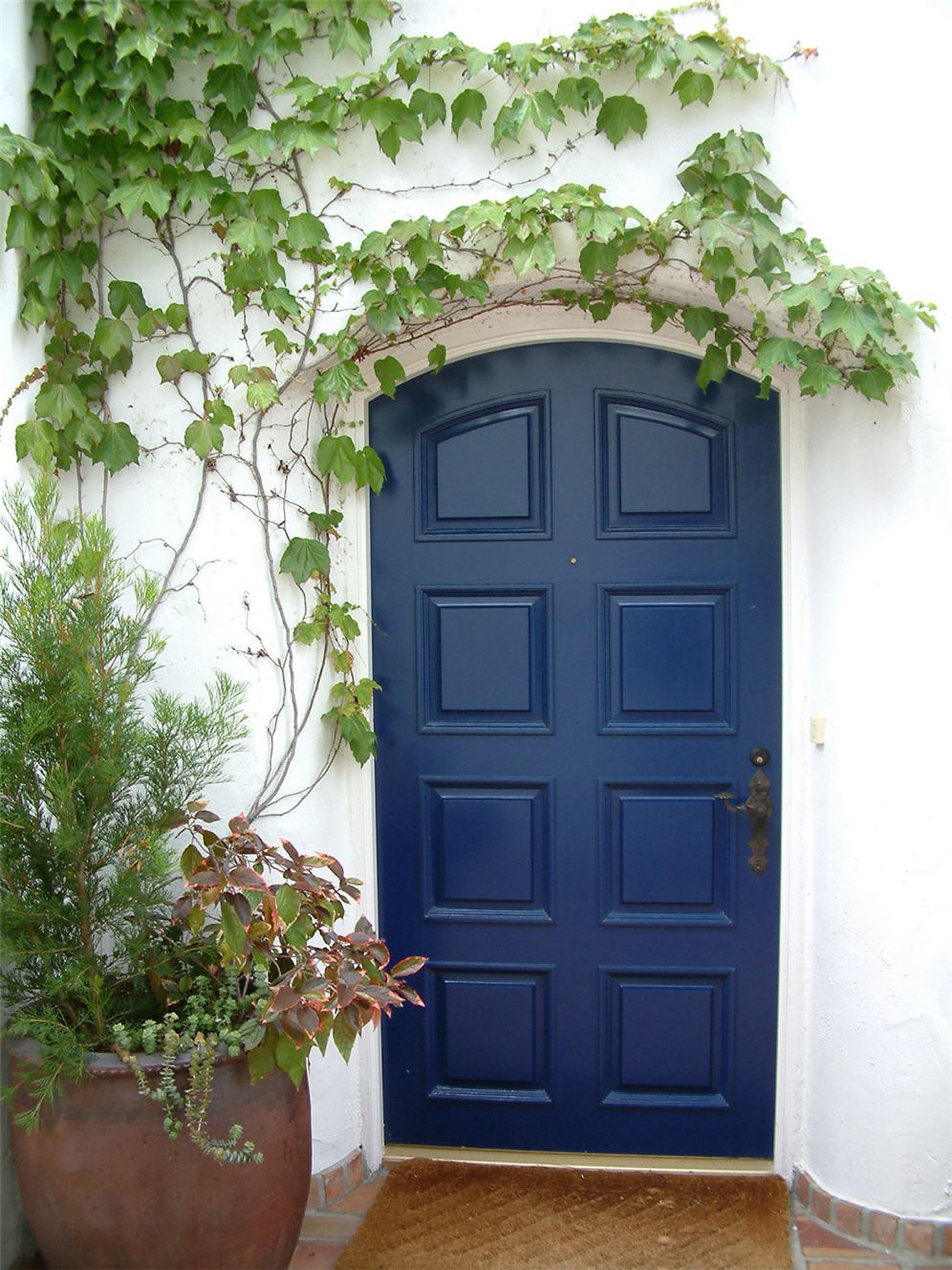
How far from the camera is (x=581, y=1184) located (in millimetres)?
2982

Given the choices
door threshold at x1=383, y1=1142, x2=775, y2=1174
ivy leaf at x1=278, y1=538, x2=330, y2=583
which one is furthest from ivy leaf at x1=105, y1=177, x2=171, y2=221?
door threshold at x1=383, y1=1142, x2=775, y2=1174

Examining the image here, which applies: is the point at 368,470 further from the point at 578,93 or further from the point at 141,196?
the point at 578,93

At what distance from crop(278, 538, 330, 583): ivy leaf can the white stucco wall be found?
104 mm

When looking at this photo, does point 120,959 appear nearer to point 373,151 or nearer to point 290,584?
point 290,584

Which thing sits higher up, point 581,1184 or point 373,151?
point 373,151

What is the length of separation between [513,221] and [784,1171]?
2432 millimetres

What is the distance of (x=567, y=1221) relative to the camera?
2816 millimetres

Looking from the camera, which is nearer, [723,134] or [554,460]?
[723,134]

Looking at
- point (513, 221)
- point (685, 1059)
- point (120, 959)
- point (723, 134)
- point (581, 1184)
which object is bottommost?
point (581, 1184)


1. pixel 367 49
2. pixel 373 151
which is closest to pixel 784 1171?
pixel 373 151

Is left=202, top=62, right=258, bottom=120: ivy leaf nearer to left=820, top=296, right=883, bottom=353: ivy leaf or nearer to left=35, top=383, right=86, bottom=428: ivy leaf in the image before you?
left=35, top=383, right=86, bottom=428: ivy leaf

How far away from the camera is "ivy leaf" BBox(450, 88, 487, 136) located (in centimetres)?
266

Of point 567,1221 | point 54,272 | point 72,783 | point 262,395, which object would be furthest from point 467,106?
point 567,1221

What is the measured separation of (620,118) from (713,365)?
1.97 feet
